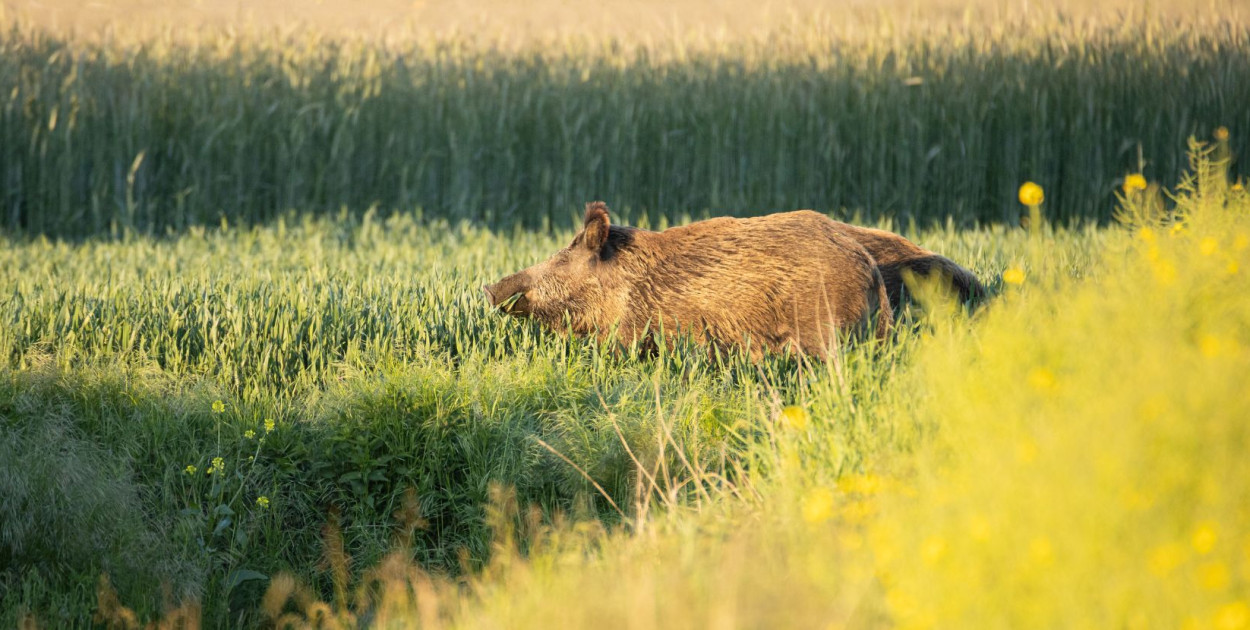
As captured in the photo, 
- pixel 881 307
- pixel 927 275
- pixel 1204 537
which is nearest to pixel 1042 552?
pixel 1204 537

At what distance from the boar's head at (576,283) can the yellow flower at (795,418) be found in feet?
5.61

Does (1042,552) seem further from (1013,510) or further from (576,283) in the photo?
(576,283)

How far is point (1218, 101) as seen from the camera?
501 inches

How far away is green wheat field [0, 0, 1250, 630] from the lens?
2566 millimetres

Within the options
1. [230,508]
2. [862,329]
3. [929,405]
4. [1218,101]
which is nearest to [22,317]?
[230,508]

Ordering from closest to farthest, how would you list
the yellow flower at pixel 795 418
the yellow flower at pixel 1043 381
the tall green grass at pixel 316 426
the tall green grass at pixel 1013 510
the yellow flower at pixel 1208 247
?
1. the tall green grass at pixel 1013 510
2. the yellow flower at pixel 1043 381
3. the yellow flower at pixel 1208 247
4. the yellow flower at pixel 795 418
5. the tall green grass at pixel 316 426

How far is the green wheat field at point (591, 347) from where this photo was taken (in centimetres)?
257

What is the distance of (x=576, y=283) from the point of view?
5664 mm

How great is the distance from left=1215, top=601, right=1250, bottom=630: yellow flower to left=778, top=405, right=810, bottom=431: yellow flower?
172 centimetres

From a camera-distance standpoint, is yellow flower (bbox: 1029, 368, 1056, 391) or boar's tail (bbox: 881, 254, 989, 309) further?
boar's tail (bbox: 881, 254, 989, 309)

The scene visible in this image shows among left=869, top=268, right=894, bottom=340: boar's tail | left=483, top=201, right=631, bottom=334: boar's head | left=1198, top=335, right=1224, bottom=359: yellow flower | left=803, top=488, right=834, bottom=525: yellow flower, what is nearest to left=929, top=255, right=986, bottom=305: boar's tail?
left=869, top=268, right=894, bottom=340: boar's tail

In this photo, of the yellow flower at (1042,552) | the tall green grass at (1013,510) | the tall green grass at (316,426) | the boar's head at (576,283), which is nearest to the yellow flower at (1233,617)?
the tall green grass at (1013,510)

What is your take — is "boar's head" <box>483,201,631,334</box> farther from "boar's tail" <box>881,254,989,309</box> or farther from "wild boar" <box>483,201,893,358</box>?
"boar's tail" <box>881,254,989,309</box>

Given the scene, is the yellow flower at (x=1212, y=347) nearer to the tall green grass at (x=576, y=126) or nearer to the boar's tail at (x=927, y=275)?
the boar's tail at (x=927, y=275)
